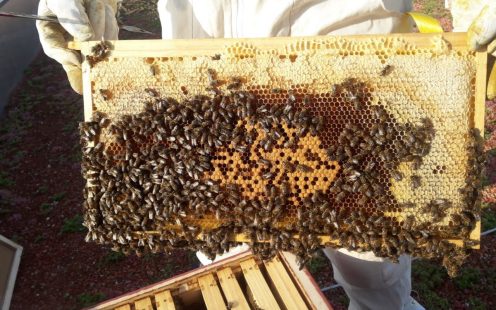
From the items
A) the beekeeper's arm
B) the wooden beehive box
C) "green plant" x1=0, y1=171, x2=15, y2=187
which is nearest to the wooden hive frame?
the beekeeper's arm

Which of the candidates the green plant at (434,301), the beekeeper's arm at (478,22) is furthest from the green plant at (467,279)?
the beekeeper's arm at (478,22)

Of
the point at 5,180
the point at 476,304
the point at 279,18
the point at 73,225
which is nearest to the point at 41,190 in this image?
the point at 5,180

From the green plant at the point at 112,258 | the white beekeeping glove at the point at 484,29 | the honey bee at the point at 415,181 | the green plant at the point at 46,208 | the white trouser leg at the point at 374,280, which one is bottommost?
the white trouser leg at the point at 374,280

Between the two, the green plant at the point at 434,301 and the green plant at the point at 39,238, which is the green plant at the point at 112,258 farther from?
the green plant at the point at 434,301

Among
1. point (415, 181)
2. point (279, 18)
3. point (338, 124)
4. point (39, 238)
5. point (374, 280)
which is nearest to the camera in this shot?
point (415, 181)

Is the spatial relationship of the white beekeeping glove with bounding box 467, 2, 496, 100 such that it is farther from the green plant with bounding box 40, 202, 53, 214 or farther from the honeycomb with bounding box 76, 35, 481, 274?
the green plant with bounding box 40, 202, 53, 214

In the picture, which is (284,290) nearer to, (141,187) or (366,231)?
(366,231)

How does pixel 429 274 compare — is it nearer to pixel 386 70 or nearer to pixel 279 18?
pixel 386 70
